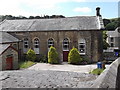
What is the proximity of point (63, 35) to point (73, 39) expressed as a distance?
1.65 meters

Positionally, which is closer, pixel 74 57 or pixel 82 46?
pixel 74 57

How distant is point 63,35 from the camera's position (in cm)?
2630

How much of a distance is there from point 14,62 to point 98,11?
16270 millimetres

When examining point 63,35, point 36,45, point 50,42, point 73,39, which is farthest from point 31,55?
point 73,39

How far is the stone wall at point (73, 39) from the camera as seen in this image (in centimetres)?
2545

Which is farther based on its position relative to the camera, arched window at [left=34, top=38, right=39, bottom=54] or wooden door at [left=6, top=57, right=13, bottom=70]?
arched window at [left=34, top=38, right=39, bottom=54]

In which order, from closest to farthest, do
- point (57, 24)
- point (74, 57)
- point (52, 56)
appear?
point (74, 57)
point (52, 56)
point (57, 24)

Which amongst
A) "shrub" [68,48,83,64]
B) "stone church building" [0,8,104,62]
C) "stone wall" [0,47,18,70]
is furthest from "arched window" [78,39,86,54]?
"stone wall" [0,47,18,70]

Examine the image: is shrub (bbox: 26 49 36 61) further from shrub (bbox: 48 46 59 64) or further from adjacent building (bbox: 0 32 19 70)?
adjacent building (bbox: 0 32 19 70)

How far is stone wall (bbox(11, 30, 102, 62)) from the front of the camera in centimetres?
2545

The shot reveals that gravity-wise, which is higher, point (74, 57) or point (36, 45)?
point (36, 45)

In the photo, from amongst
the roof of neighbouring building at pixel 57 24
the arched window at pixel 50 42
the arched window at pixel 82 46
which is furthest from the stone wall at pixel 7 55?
the arched window at pixel 82 46

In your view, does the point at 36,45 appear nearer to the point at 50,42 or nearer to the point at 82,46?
the point at 50,42

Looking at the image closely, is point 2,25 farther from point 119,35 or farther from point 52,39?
point 119,35
